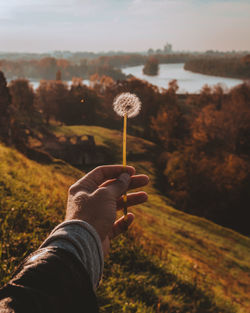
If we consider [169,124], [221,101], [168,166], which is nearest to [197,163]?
[168,166]

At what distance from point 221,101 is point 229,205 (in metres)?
37.7

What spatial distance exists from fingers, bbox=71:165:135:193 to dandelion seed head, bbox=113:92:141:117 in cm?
67

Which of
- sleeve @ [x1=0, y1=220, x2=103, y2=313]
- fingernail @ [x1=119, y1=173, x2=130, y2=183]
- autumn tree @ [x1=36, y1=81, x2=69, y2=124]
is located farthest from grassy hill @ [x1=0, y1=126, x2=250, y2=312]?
autumn tree @ [x1=36, y1=81, x2=69, y2=124]

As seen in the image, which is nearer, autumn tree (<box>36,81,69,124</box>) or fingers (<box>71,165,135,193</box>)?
fingers (<box>71,165,135,193</box>)

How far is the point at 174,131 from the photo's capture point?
42125 mm

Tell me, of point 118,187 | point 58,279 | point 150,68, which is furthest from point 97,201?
point 150,68

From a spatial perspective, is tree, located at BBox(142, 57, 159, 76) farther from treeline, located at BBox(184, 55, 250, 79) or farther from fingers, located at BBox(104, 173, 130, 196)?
treeline, located at BBox(184, 55, 250, 79)

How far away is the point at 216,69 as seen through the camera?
75.9 metres

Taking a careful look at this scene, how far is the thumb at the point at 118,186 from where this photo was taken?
7.54 ft

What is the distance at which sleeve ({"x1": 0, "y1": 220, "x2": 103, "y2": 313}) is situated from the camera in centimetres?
113

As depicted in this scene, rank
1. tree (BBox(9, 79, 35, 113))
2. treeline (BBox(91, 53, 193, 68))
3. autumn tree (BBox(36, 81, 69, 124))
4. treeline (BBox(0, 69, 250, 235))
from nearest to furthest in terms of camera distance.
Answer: treeline (BBox(0, 69, 250, 235)) < treeline (BBox(91, 53, 193, 68)) < autumn tree (BBox(36, 81, 69, 124)) < tree (BBox(9, 79, 35, 113))

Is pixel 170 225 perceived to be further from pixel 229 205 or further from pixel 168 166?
pixel 229 205

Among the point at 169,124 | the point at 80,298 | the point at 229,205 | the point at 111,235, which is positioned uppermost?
the point at 80,298

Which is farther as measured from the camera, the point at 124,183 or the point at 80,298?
the point at 124,183
